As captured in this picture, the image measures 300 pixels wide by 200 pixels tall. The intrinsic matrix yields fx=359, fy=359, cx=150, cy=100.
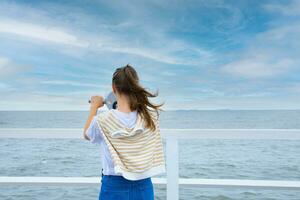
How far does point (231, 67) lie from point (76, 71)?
17.0 meters

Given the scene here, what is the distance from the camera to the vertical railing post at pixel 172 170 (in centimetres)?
204

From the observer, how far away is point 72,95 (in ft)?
111

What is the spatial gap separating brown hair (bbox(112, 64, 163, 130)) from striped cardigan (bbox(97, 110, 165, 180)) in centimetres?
3

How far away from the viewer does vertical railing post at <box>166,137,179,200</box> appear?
2043 millimetres

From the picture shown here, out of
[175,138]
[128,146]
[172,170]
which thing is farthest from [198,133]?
[128,146]

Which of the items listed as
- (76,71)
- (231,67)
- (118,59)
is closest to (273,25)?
(231,67)

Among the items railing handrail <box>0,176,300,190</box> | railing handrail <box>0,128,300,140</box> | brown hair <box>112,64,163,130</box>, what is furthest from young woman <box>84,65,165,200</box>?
railing handrail <box>0,176,300,190</box>

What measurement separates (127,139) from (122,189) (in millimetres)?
210

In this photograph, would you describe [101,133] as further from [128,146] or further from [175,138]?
[175,138]

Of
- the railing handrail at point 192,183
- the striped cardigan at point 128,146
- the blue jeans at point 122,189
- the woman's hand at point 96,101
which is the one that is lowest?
the railing handrail at point 192,183

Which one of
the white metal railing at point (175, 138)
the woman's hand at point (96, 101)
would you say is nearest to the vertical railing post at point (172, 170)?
the white metal railing at point (175, 138)

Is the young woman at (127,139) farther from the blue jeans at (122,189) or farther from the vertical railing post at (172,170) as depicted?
the vertical railing post at (172,170)

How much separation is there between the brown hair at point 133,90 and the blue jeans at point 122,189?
0.25m

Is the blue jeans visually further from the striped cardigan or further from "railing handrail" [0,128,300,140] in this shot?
"railing handrail" [0,128,300,140]
